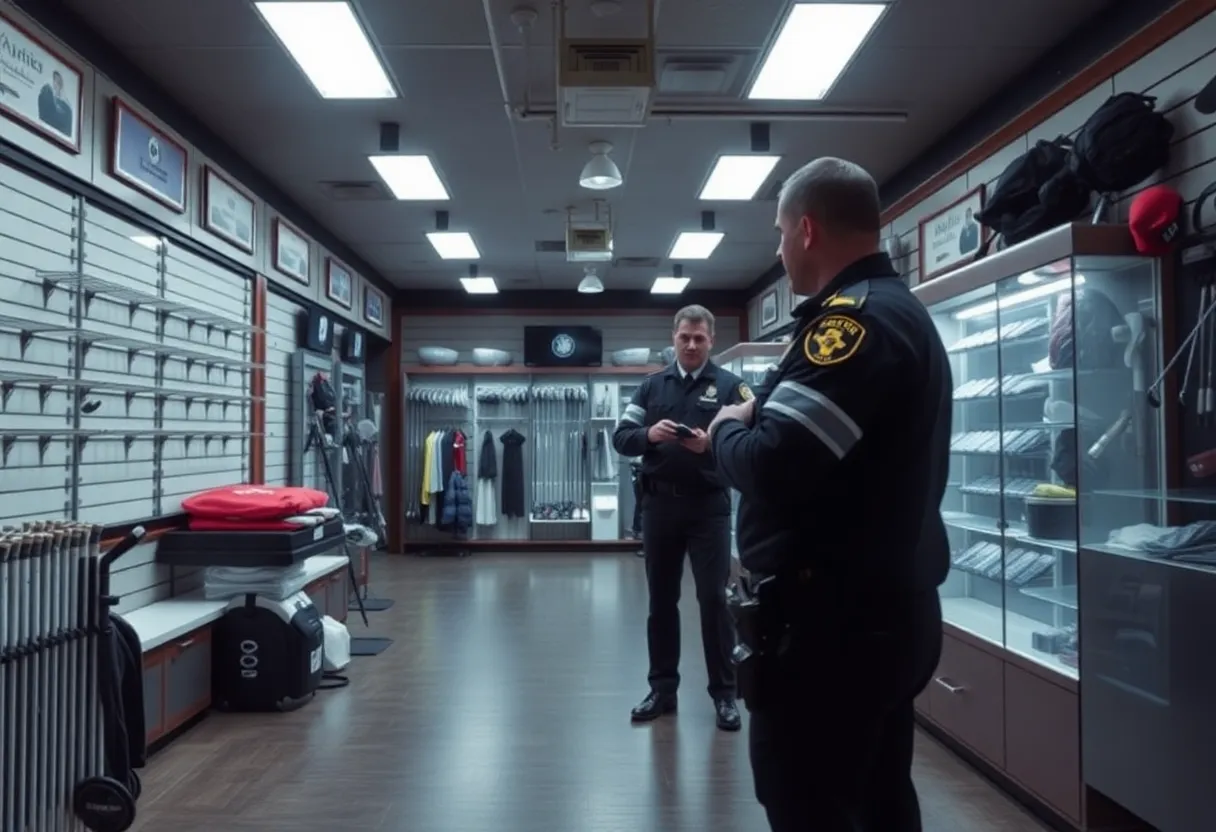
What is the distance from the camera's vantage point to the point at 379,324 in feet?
30.4

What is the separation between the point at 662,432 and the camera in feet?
9.93

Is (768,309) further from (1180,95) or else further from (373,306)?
(1180,95)

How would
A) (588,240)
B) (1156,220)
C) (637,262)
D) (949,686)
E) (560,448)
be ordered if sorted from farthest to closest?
(560,448)
(637,262)
(588,240)
(949,686)
(1156,220)

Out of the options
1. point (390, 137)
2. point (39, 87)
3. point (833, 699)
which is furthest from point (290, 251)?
point (833, 699)

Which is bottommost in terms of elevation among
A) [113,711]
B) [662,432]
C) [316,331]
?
[113,711]

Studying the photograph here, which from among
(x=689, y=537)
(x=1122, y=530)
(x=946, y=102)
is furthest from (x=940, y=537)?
(x=946, y=102)

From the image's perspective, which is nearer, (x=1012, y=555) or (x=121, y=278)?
(x=1012, y=555)

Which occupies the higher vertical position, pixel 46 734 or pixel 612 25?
pixel 612 25

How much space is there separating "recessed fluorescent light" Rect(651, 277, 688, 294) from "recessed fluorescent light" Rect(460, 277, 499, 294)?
6.08ft

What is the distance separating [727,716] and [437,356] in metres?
6.96

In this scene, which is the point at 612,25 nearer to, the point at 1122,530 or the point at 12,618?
the point at 1122,530

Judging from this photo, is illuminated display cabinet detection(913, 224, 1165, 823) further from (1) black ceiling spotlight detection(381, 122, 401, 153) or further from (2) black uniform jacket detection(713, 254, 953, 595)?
(1) black ceiling spotlight detection(381, 122, 401, 153)

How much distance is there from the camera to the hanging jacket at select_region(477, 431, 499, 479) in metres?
9.90

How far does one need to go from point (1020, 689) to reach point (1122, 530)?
0.69 metres
